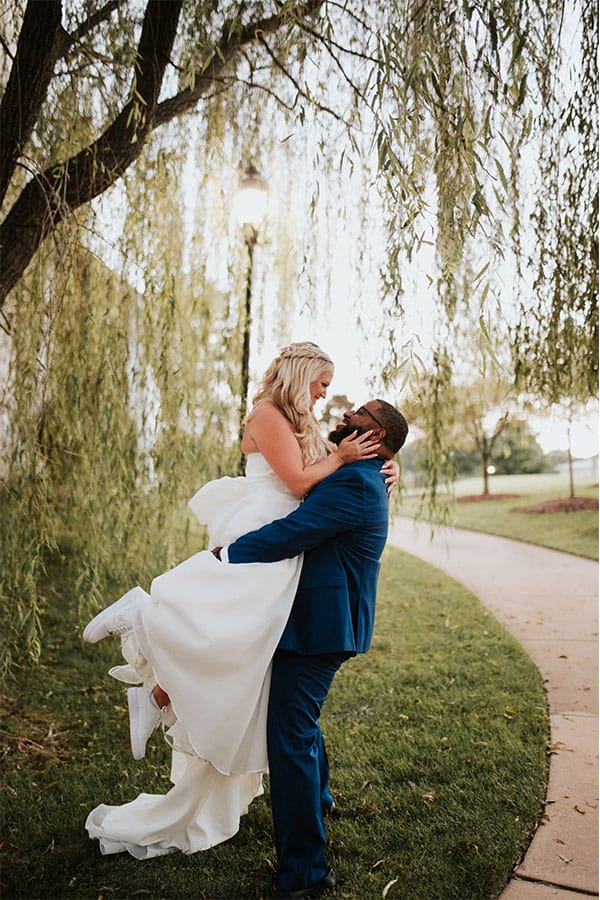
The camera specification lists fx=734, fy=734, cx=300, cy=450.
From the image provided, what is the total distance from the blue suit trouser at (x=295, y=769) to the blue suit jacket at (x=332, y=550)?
0.36 ft

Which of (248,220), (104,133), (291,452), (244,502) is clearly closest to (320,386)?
(291,452)

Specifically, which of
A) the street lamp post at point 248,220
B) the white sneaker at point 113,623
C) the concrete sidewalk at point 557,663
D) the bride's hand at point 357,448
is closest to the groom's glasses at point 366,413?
the bride's hand at point 357,448

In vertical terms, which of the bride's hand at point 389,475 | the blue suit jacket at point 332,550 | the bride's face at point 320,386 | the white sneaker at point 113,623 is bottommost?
the white sneaker at point 113,623

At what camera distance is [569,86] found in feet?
12.1

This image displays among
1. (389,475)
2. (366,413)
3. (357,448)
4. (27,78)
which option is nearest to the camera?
(357,448)

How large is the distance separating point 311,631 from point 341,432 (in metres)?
0.77

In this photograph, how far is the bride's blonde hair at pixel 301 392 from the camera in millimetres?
→ 2881

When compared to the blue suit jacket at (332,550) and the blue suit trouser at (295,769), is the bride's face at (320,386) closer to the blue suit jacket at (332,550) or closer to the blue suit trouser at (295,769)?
the blue suit jacket at (332,550)

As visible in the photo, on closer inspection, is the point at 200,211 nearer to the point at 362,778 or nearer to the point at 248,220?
the point at 248,220

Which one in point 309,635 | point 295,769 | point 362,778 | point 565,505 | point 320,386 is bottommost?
point 362,778

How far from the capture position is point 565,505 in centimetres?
1703

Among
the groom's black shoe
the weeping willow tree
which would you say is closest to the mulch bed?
the weeping willow tree

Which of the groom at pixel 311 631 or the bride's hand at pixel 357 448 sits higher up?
the bride's hand at pixel 357 448

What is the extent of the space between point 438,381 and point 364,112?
1.58m
